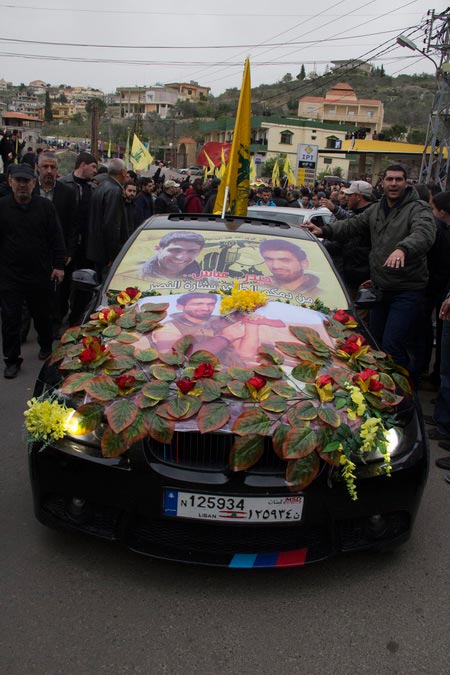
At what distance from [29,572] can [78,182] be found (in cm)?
556

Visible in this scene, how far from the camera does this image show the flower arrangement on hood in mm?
2543

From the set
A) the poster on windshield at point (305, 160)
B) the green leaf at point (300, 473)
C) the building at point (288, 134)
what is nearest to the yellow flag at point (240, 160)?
the green leaf at point (300, 473)

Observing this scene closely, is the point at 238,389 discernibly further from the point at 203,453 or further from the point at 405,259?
the point at 405,259

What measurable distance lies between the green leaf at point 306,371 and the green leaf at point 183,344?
1.87ft

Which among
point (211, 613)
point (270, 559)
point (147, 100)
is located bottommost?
point (211, 613)

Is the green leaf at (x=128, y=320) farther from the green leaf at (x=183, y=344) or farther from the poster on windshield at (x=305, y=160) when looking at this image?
the poster on windshield at (x=305, y=160)

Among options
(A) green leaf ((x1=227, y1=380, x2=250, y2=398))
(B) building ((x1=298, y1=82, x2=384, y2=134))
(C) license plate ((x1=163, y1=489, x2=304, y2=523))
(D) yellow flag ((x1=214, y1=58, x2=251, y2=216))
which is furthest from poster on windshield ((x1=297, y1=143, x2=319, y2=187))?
(B) building ((x1=298, y1=82, x2=384, y2=134))

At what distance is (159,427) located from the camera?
255 cm

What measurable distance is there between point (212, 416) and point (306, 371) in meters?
0.63

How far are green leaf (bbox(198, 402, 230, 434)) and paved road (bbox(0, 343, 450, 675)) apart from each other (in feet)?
2.58

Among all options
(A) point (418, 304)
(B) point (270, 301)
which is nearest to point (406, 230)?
(A) point (418, 304)

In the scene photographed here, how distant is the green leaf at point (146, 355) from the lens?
3021 millimetres

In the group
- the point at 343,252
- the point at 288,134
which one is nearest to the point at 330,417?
the point at 343,252

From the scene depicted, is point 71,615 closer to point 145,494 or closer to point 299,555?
point 145,494
